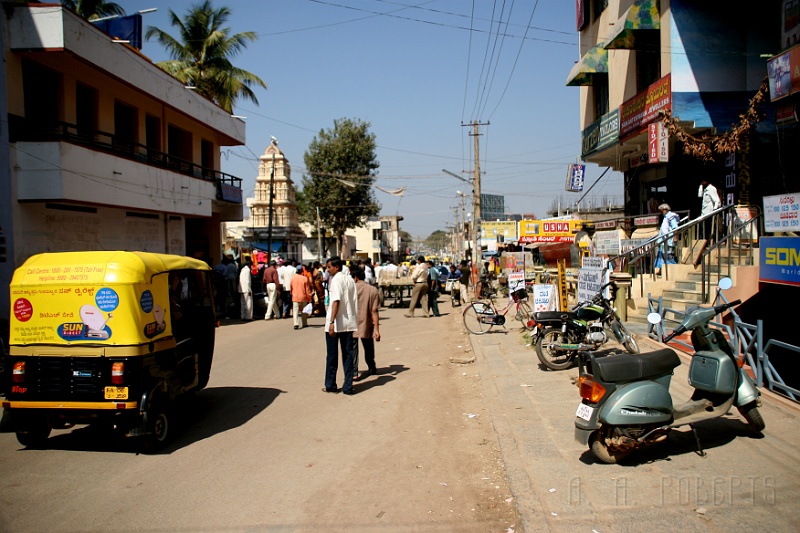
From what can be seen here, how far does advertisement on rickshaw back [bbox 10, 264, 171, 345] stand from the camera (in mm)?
5906

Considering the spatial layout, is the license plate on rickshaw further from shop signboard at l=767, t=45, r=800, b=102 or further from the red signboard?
the red signboard

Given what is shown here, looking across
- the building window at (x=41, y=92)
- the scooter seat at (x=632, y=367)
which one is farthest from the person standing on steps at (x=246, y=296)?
the scooter seat at (x=632, y=367)

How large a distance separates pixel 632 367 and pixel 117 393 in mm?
4753

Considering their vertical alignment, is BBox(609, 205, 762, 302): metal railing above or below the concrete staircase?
above

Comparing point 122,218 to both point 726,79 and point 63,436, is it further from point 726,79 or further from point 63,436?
point 726,79

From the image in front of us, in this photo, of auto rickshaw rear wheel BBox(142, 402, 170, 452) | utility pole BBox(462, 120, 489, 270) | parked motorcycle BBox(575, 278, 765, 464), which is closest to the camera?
parked motorcycle BBox(575, 278, 765, 464)

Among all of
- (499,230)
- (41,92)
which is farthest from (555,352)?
(499,230)

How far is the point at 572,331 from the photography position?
9.55 m

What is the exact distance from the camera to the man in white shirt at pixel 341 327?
8.66 m

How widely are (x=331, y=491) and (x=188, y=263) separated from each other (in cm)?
371

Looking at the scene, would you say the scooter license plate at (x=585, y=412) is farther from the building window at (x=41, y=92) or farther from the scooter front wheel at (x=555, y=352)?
the building window at (x=41, y=92)

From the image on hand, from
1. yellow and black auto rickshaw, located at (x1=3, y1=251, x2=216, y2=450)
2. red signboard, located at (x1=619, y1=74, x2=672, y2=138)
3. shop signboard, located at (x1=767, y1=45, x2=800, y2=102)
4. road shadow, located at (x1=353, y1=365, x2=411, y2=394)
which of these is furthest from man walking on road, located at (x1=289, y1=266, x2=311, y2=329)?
shop signboard, located at (x1=767, y1=45, x2=800, y2=102)

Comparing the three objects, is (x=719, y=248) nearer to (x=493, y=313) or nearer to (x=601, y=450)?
(x=493, y=313)

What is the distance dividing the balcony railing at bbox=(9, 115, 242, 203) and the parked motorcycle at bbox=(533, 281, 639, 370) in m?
12.3
